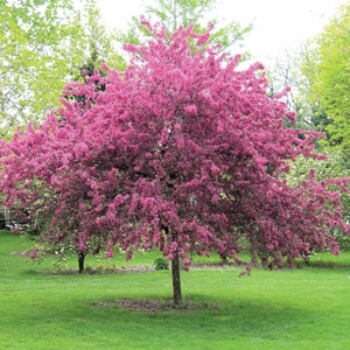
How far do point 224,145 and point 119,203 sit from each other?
1.97 m

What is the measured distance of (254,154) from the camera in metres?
11.2

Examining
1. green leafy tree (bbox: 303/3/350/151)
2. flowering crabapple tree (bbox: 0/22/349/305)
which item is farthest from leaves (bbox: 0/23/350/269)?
green leafy tree (bbox: 303/3/350/151)

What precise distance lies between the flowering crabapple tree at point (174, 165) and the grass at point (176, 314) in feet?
3.94

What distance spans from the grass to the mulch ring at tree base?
0.26m

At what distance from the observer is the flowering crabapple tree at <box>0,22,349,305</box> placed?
1110cm

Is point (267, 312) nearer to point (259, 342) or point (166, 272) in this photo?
point (259, 342)

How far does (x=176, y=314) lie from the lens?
12.3 m

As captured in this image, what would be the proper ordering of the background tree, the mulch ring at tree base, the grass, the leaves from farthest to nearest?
the background tree < the mulch ring at tree base < the leaves < the grass

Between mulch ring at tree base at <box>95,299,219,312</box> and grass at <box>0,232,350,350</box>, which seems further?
mulch ring at tree base at <box>95,299,219,312</box>

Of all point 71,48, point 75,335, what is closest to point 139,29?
point 71,48

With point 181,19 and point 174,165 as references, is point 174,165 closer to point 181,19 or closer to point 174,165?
point 174,165

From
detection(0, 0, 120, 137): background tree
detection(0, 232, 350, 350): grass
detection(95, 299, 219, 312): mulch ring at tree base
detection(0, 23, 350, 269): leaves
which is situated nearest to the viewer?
detection(0, 232, 350, 350): grass

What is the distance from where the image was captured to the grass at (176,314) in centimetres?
982

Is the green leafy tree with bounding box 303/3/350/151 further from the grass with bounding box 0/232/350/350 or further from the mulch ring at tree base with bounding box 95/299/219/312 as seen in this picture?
the mulch ring at tree base with bounding box 95/299/219/312
